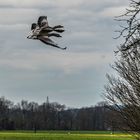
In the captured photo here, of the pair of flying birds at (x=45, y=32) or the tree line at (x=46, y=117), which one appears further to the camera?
the tree line at (x=46, y=117)

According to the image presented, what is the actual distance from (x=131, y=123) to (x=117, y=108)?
2.12 metres

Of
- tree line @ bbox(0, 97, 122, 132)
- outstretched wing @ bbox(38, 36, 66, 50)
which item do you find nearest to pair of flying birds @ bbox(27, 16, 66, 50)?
outstretched wing @ bbox(38, 36, 66, 50)

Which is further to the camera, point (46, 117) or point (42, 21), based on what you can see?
point (46, 117)

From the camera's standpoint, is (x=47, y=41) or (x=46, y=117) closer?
(x=47, y=41)

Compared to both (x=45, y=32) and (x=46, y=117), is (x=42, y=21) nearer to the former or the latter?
(x=45, y=32)

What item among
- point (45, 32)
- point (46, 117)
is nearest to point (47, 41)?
point (45, 32)

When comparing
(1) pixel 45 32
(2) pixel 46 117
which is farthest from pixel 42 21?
(2) pixel 46 117

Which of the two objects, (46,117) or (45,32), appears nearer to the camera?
(45,32)

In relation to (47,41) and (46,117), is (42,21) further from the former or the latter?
(46,117)

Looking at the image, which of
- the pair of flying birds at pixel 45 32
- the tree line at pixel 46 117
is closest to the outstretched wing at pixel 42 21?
the pair of flying birds at pixel 45 32

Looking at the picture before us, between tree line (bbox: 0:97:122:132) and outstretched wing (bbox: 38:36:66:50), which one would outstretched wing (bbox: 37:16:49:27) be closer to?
outstretched wing (bbox: 38:36:66:50)

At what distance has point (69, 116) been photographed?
492ft

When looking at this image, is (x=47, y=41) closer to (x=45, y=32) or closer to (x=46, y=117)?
(x=45, y=32)

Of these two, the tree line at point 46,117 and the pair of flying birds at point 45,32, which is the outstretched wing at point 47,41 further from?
the tree line at point 46,117
